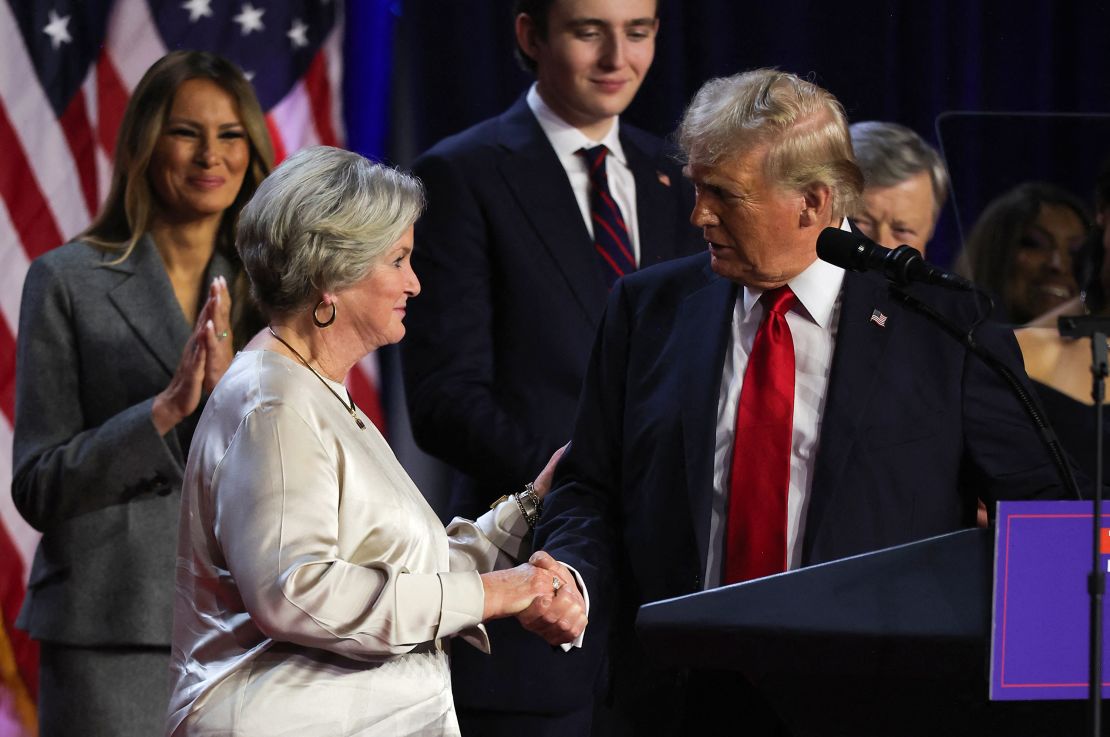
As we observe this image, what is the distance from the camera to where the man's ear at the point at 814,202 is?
224cm

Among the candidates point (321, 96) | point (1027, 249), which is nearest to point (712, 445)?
point (1027, 249)

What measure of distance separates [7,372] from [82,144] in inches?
24.7

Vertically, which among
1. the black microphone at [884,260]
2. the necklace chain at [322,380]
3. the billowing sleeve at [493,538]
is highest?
the black microphone at [884,260]

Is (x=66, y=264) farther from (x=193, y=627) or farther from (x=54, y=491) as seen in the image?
(x=193, y=627)

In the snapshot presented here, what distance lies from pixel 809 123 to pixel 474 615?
2.90 feet

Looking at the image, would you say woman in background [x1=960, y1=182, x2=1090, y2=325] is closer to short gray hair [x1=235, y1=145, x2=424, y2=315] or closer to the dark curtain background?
the dark curtain background

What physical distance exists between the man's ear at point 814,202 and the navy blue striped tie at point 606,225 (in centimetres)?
97

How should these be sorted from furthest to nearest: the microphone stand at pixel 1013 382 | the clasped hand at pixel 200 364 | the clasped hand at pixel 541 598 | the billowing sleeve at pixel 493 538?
the clasped hand at pixel 200 364
the billowing sleeve at pixel 493 538
the clasped hand at pixel 541 598
the microphone stand at pixel 1013 382

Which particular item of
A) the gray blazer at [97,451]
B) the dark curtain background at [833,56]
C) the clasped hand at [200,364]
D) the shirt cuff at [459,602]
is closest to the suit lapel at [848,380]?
the shirt cuff at [459,602]

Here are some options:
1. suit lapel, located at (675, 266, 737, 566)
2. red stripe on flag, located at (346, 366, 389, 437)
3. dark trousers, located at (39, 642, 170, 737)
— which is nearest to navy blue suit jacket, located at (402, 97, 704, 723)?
dark trousers, located at (39, 642, 170, 737)

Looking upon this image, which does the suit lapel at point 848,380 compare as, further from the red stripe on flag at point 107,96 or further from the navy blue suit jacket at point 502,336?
the red stripe on flag at point 107,96

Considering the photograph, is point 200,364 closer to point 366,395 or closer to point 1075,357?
point 366,395

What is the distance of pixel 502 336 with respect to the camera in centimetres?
313

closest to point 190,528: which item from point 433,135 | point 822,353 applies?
point 822,353
